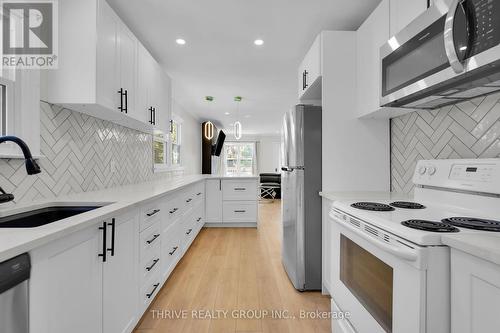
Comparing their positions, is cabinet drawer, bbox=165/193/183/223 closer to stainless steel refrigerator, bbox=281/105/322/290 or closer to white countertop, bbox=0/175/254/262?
white countertop, bbox=0/175/254/262

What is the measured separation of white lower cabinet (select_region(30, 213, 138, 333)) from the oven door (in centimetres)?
120

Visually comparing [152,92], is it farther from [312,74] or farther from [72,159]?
[312,74]

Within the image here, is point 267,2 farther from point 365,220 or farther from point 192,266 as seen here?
point 192,266

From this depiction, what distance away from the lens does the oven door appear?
2.64 feet

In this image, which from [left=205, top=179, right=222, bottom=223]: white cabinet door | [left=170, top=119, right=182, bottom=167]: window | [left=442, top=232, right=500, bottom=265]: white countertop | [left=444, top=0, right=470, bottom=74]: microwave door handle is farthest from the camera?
[left=170, top=119, right=182, bottom=167]: window

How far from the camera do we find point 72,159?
1819 millimetres

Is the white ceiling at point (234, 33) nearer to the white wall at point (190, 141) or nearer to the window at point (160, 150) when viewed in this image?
the window at point (160, 150)

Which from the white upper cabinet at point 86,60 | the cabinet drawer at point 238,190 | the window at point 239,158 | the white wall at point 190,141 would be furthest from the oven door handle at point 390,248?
the window at point 239,158

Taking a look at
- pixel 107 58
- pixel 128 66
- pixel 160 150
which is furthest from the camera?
pixel 160 150

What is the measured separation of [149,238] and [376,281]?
4.84 ft

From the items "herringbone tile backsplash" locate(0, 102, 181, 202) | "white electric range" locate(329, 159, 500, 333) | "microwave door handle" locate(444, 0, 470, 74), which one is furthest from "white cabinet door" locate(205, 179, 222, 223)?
"microwave door handle" locate(444, 0, 470, 74)

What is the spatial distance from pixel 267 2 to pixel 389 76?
1.10 m

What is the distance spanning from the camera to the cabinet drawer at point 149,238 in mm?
1674

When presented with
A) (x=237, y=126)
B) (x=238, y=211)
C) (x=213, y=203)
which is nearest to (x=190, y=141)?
(x=237, y=126)
